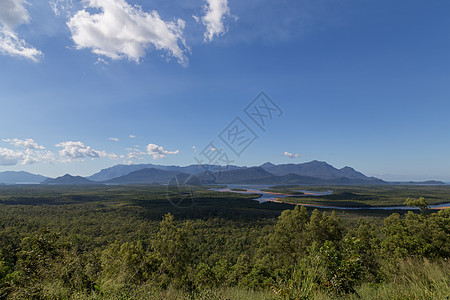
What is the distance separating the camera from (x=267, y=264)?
20188 mm

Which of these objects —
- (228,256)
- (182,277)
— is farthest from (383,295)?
(228,256)

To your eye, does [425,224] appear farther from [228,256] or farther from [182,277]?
[228,256]

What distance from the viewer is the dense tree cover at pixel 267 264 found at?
4.11m

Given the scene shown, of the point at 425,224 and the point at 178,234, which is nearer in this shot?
the point at 425,224

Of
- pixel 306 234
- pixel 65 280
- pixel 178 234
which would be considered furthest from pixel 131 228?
pixel 65 280

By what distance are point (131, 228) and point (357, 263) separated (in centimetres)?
6640

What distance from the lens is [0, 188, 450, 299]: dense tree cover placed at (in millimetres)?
4105

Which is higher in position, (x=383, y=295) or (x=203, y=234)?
(x=383, y=295)

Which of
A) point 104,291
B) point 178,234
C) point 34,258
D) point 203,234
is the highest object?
point 104,291

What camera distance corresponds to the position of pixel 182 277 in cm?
1620

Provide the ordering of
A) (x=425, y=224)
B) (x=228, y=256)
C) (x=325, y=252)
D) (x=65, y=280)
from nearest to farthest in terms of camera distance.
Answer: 1. (x=325, y=252)
2. (x=65, y=280)
3. (x=425, y=224)
4. (x=228, y=256)

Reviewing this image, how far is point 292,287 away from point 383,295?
67.7 inches

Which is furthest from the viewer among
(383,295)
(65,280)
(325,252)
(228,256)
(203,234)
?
(203,234)

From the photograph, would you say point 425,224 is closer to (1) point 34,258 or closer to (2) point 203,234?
(1) point 34,258
